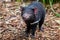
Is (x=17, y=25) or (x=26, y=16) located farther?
(x=17, y=25)

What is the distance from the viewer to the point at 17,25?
5.37 m

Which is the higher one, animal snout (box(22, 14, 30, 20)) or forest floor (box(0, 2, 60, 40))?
animal snout (box(22, 14, 30, 20))

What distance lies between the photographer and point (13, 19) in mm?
5645

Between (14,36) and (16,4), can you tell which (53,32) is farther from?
(16,4)

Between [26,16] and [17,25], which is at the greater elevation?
[26,16]

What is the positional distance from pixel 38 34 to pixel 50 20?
0.78 metres

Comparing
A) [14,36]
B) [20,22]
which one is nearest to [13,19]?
[20,22]

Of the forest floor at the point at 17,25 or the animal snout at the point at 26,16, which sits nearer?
the animal snout at the point at 26,16

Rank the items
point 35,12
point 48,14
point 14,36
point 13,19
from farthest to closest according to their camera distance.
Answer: point 48,14, point 13,19, point 14,36, point 35,12

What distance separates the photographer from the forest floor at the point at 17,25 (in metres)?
4.91

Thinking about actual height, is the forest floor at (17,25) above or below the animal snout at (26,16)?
below

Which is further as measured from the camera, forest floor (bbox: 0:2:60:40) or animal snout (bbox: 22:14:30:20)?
forest floor (bbox: 0:2:60:40)

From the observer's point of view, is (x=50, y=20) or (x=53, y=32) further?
(x=50, y=20)

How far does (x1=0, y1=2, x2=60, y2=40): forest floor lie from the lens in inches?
193
